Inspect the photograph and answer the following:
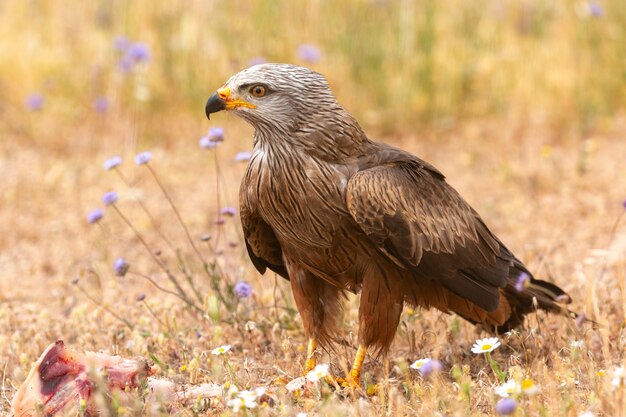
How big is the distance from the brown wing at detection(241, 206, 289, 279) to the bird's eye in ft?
1.54

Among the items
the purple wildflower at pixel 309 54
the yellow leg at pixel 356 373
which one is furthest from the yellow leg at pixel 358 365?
the purple wildflower at pixel 309 54

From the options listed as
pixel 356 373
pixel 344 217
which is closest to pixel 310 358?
pixel 356 373

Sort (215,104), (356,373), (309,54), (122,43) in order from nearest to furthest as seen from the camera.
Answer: (215,104), (356,373), (309,54), (122,43)

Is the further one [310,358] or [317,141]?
[310,358]

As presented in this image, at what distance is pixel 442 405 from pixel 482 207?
340cm

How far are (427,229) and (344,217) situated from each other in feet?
1.24

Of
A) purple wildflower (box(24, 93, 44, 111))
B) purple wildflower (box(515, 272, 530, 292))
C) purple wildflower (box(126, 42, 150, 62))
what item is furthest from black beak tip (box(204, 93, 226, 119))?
purple wildflower (box(24, 93, 44, 111))

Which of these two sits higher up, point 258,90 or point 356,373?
point 258,90

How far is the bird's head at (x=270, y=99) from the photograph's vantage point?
3.70m

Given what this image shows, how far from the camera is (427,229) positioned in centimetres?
375

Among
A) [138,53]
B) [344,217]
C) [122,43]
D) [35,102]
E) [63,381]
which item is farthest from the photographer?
[35,102]

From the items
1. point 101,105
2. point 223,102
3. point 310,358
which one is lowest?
point 310,358

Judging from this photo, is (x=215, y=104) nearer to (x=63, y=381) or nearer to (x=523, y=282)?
(x=63, y=381)

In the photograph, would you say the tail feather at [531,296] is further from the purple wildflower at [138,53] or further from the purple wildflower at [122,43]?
the purple wildflower at [122,43]
